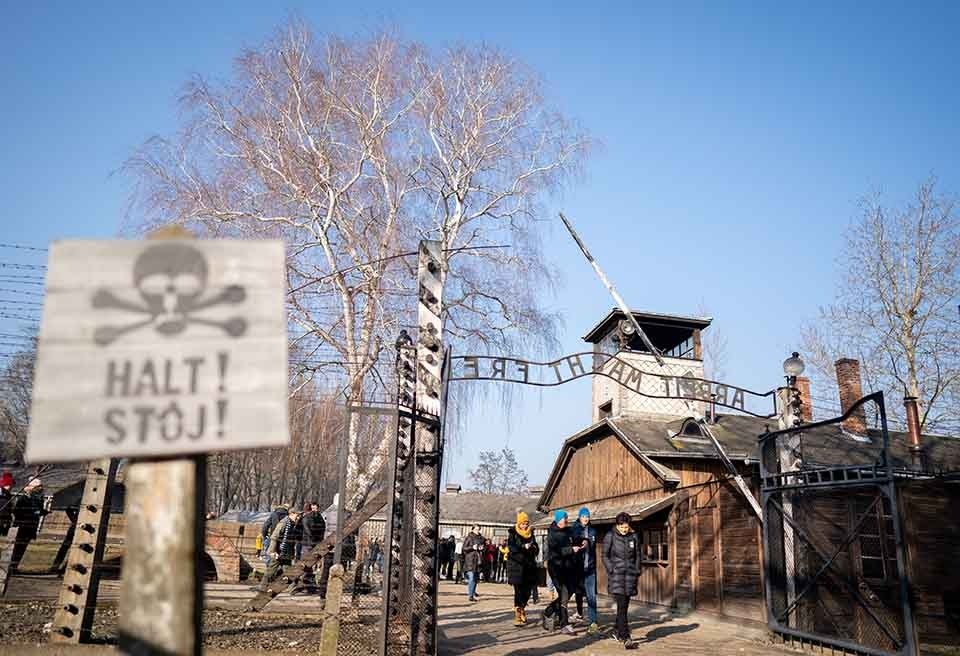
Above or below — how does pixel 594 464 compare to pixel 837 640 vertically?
above

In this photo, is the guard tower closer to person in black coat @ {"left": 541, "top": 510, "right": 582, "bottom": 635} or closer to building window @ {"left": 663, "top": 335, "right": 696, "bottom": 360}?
building window @ {"left": 663, "top": 335, "right": 696, "bottom": 360}

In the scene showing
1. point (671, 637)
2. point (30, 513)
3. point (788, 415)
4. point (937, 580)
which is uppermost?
point (788, 415)

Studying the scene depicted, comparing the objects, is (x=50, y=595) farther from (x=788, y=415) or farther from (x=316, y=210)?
(x=788, y=415)

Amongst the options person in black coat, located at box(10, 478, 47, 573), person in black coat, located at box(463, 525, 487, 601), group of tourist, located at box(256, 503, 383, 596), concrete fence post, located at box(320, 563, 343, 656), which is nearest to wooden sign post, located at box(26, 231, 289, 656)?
concrete fence post, located at box(320, 563, 343, 656)

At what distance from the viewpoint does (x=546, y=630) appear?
12555 millimetres

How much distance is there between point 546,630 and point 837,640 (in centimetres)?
478

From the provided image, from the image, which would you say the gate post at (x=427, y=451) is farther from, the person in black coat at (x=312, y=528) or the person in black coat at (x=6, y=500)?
the person in black coat at (x=6, y=500)

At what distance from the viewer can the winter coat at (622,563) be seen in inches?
454

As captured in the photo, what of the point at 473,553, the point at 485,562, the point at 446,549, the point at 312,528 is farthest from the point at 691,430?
the point at 485,562

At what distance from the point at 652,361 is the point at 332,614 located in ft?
64.9

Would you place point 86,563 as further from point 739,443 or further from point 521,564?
point 739,443

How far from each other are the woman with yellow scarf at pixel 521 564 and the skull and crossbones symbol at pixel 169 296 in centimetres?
1089

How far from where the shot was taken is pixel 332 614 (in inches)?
291

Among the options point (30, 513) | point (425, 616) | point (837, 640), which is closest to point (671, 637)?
point (837, 640)
